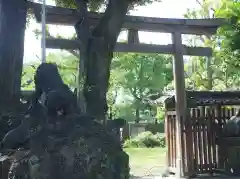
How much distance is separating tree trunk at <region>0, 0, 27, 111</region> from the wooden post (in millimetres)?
4514

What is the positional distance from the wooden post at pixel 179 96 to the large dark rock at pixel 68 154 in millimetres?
5543

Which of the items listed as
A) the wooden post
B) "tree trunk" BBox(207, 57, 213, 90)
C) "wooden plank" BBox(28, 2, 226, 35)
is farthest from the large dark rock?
"tree trunk" BBox(207, 57, 213, 90)

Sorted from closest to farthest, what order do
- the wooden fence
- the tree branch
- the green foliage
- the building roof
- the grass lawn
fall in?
1. the tree branch
2. the wooden fence
3. the building roof
4. the grass lawn
5. the green foliage

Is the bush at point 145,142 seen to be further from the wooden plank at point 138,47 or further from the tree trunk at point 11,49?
the tree trunk at point 11,49

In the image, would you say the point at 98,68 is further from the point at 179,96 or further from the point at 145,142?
the point at 145,142

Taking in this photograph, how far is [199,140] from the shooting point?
37.7 feet

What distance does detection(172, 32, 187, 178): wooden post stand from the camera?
1102 centimetres

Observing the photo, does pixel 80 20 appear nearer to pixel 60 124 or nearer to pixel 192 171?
pixel 60 124

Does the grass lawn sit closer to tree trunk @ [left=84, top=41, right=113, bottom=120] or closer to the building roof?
the building roof

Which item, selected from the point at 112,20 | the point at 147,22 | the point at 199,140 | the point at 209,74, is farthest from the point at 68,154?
the point at 209,74

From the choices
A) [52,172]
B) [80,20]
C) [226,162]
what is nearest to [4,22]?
[80,20]

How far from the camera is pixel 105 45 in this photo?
8.59 metres

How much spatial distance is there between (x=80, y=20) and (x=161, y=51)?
3.06m

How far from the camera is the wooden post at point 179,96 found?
36.2 feet
